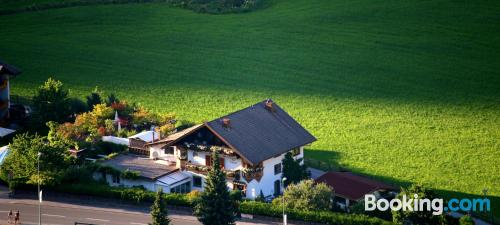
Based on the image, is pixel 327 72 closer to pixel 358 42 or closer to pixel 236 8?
pixel 358 42

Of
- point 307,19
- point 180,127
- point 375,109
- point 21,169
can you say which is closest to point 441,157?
point 375,109

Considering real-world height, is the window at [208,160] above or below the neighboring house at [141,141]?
below

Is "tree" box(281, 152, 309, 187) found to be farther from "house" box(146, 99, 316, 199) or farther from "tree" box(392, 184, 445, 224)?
"tree" box(392, 184, 445, 224)

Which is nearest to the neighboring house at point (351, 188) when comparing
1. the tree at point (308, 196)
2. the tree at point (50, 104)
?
the tree at point (308, 196)

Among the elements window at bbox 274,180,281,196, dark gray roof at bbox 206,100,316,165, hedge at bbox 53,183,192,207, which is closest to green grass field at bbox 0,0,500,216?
dark gray roof at bbox 206,100,316,165

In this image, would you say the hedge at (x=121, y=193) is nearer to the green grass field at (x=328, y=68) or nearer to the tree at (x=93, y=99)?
the green grass field at (x=328, y=68)

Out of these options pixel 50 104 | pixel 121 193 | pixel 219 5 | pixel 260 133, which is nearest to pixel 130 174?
pixel 121 193

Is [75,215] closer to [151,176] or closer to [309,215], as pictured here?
[151,176]
